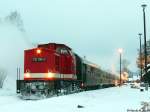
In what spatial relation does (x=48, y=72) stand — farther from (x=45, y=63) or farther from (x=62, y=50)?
(x=62, y=50)

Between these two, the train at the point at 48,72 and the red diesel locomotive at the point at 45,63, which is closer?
the train at the point at 48,72

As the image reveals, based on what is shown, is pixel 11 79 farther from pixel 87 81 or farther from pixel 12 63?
pixel 87 81

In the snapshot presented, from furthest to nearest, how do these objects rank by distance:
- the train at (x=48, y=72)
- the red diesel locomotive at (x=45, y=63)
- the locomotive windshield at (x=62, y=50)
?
the locomotive windshield at (x=62, y=50) < the red diesel locomotive at (x=45, y=63) < the train at (x=48, y=72)

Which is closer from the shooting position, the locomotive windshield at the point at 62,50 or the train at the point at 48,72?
the train at the point at 48,72

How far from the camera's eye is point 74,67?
3706 centimetres

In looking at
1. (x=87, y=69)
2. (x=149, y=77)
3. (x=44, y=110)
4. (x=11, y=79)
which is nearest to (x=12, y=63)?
(x=11, y=79)

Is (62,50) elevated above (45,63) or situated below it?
above

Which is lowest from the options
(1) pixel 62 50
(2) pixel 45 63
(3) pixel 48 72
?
(3) pixel 48 72

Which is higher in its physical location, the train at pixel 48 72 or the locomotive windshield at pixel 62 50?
the locomotive windshield at pixel 62 50

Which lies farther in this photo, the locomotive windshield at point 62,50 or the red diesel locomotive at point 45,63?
the locomotive windshield at point 62,50

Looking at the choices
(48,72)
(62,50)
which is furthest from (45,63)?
(62,50)

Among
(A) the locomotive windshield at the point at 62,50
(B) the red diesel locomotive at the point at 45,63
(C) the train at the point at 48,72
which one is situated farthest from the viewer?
(A) the locomotive windshield at the point at 62,50

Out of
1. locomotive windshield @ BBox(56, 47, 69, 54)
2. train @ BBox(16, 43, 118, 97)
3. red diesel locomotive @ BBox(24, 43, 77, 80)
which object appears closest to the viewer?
train @ BBox(16, 43, 118, 97)

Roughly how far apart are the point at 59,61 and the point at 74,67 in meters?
3.69
